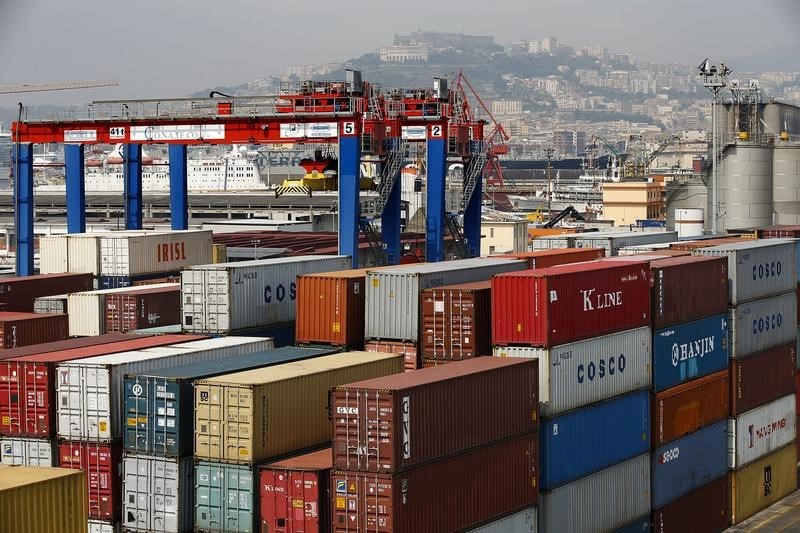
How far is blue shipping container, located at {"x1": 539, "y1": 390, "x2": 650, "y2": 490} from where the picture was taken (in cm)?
2812

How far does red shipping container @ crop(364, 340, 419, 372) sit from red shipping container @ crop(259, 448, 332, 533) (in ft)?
22.9

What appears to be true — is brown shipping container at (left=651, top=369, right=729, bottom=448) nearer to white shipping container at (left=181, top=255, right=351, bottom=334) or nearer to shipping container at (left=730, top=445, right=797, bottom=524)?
shipping container at (left=730, top=445, right=797, bottom=524)

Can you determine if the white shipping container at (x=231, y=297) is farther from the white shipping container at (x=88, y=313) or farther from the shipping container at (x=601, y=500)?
the shipping container at (x=601, y=500)

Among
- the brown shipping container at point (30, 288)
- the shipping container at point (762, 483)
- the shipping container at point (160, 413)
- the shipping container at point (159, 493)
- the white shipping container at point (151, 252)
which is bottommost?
the shipping container at point (762, 483)

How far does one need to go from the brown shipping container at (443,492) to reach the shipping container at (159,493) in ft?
11.5

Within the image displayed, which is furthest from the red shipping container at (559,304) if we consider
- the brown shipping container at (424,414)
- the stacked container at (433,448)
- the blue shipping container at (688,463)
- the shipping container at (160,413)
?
the shipping container at (160,413)

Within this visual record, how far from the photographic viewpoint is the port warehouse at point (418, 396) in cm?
2348

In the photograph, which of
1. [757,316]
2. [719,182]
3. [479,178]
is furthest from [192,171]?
[757,316]

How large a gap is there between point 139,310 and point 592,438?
14.1 metres

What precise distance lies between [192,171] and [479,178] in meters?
130

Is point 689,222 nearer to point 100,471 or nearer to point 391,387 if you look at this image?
point 391,387

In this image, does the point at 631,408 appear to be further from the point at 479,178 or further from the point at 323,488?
the point at 479,178

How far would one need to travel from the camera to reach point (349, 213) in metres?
48.1

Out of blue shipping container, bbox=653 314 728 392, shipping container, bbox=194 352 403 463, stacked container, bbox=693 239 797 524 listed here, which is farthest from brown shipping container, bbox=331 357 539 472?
stacked container, bbox=693 239 797 524
